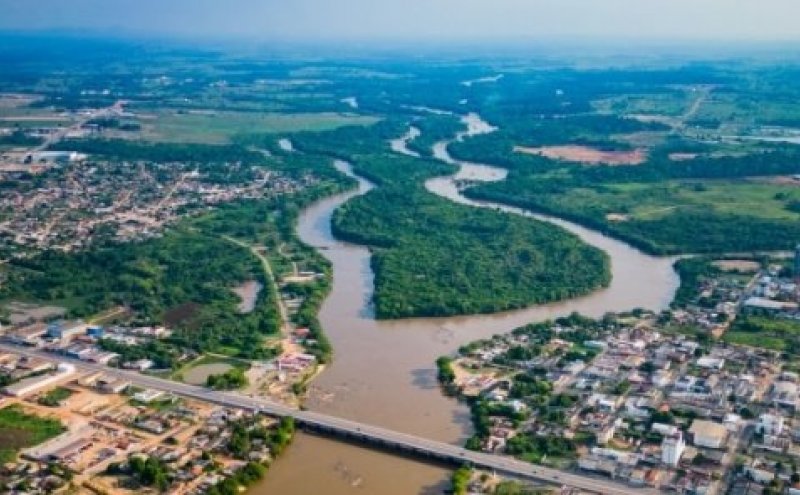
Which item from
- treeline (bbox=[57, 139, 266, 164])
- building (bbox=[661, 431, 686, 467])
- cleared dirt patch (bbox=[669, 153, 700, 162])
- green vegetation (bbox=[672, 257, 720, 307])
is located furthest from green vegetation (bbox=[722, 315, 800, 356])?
treeline (bbox=[57, 139, 266, 164])

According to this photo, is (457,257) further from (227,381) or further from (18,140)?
(18,140)

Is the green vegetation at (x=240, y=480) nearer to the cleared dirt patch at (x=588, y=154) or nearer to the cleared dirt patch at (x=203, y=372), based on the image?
the cleared dirt patch at (x=203, y=372)

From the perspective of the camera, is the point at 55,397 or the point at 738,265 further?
the point at 738,265

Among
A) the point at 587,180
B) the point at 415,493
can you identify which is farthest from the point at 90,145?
the point at 415,493

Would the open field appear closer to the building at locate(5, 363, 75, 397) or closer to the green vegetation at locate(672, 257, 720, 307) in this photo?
the building at locate(5, 363, 75, 397)

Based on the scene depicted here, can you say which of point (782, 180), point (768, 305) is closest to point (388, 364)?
point (768, 305)

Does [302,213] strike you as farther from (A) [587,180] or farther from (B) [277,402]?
(B) [277,402]

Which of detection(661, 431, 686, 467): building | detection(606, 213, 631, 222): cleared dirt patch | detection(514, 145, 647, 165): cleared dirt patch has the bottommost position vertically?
detection(661, 431, 686, 467): building
